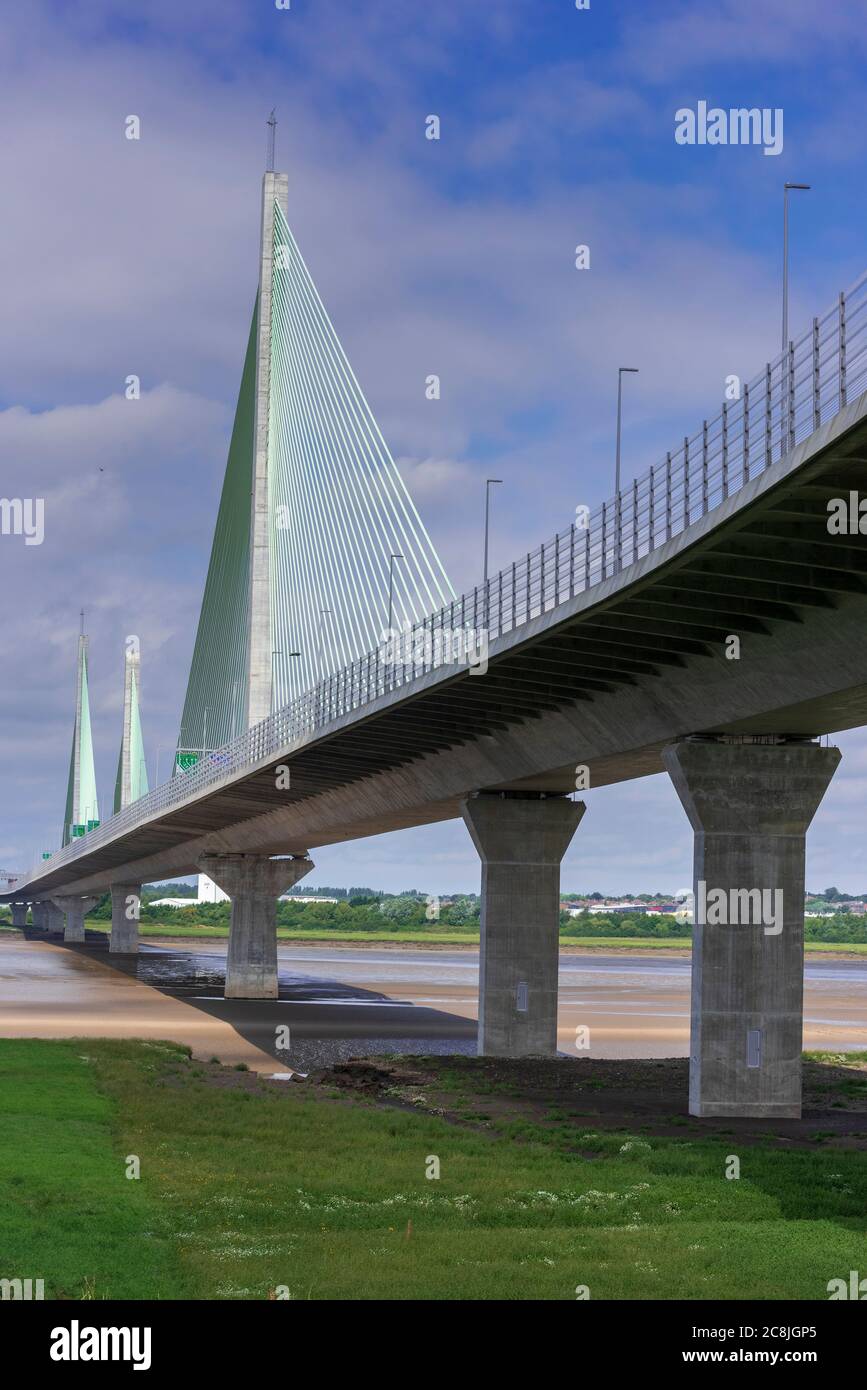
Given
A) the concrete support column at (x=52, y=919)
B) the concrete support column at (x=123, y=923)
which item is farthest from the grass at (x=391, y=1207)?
the concrete support column at (x=52, y=919)

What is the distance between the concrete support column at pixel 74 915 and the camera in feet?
518

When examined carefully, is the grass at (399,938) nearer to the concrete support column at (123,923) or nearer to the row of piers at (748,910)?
the concrete support column at (123,923)

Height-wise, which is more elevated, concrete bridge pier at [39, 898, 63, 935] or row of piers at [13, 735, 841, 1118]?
row of piers at [13, 735, 841, 1118]

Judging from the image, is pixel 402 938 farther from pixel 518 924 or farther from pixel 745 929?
pixel 745 929

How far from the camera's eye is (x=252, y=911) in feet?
241

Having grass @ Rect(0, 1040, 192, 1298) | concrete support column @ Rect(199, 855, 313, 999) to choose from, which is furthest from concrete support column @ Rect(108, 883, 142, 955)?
grass @ Rect(0, 1040, 192, 1298)

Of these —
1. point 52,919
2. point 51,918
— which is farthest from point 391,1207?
point 51,918

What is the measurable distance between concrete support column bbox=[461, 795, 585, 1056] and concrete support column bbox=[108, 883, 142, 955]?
80943mm

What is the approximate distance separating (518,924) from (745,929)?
44.9 ft

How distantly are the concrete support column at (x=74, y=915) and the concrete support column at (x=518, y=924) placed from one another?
120 m

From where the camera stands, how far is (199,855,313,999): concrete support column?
71.4 meters

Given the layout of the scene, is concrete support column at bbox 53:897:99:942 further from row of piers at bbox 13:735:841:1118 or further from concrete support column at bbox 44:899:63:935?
row of piers at bbox 13:735:841:1118

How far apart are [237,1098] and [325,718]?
14.7 m
